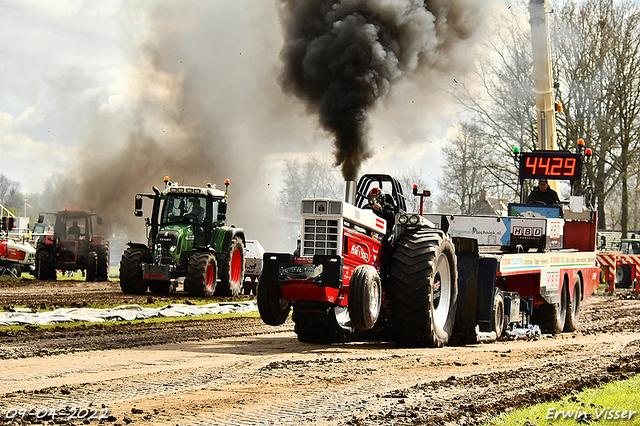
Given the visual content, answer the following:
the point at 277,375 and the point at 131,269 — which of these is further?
the point at 131,269

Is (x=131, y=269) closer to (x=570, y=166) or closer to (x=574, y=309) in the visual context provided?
(x=574, y=309)

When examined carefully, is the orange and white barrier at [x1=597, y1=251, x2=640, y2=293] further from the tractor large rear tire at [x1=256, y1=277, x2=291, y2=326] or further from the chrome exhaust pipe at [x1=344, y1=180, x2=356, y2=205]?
the tractor large rear tire at [x1=256, y1=277, x2=291, y2=326]

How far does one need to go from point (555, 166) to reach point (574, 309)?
3.57 meters

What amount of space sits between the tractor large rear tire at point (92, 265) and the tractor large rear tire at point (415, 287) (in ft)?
60.7

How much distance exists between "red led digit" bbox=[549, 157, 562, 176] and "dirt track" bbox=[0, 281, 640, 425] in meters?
5.50

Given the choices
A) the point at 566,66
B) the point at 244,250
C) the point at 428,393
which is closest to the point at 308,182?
the point at 566,66

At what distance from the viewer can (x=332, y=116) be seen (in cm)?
1362

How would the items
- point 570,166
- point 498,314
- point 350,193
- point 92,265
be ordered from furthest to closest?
point 92,265
point 570,166
point 498,314
point 350,193

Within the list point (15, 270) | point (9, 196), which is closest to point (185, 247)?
point (15, 270)

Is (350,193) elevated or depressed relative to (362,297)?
elevated

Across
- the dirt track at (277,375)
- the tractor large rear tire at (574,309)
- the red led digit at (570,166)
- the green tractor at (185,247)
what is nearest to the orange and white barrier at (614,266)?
the red led digit at (570,166)

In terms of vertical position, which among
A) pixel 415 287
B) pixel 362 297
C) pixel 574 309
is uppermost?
pixel 415 287

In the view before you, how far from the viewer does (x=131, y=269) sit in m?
19.8

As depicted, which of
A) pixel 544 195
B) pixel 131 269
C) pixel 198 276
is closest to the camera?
pixel 544 195
